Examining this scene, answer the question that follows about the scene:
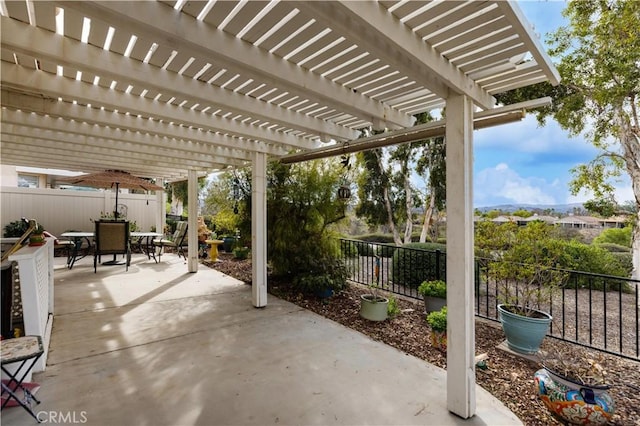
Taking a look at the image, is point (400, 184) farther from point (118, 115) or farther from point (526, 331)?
point (118, 115)

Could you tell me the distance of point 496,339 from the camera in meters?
3.19

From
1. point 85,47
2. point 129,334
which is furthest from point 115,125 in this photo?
point 129,334

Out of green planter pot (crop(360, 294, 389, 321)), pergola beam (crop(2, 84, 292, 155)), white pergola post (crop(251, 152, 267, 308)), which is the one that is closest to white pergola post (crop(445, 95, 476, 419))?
green planter pot (crop(360, 294, 389, 321))

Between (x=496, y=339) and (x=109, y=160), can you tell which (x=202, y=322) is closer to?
(x=496, y=339)

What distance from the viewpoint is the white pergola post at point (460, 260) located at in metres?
1.95

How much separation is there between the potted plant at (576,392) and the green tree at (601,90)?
495 centimetres

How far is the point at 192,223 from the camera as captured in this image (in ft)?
20.8

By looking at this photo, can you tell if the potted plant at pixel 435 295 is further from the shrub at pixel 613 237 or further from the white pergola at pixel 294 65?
the shrub at pixel 613 237

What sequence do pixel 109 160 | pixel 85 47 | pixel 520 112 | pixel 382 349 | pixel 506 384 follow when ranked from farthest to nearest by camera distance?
1. pixel 109 160
2. pixel 382 349
3. pixel 506 384
4. pixel 520 112
5. pixel 85 47

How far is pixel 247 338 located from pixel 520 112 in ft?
10.4

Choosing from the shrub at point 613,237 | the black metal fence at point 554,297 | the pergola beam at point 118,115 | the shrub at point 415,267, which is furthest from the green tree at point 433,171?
the pergola beam at point 118,115

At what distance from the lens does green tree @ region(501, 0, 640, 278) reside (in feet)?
15.0

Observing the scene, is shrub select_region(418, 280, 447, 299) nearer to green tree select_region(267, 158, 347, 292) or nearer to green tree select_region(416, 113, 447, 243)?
green tree select_region(267, 158, 347, 292)

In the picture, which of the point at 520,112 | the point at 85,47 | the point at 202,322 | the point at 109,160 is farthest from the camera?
the point at 109,160
